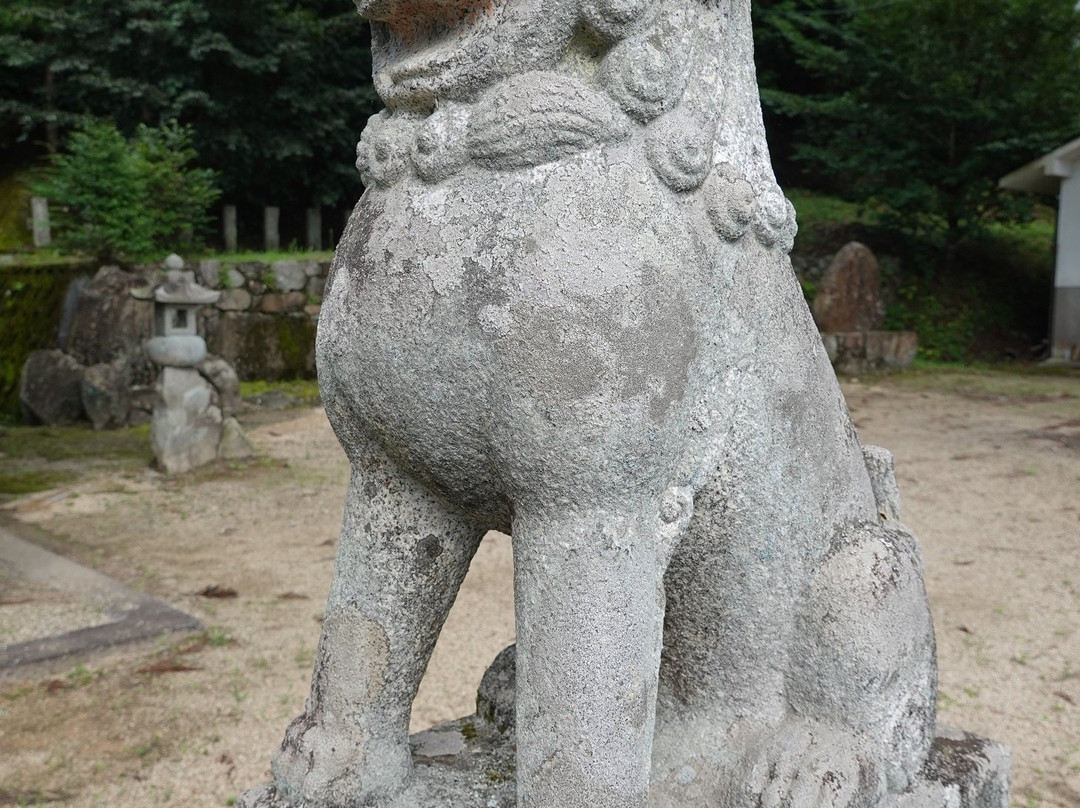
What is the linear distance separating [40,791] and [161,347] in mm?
4645

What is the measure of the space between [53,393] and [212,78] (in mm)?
5591

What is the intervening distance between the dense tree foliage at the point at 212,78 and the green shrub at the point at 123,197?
124cm

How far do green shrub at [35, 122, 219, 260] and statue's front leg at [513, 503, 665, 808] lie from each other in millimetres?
9277

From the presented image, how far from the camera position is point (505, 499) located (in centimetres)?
125

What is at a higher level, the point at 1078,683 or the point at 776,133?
the point at 776,133

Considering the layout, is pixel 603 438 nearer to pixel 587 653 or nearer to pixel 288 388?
pixel 587 653

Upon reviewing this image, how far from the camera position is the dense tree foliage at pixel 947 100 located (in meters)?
12.0

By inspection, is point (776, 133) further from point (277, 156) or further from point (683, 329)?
point (683, 329)

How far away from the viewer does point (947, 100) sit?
12.5 meters

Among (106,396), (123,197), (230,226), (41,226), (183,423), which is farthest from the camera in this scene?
(230,226)

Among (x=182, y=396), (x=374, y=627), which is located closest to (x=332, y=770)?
(x=374, y=627)

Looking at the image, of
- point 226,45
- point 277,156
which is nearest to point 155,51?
point 226,45

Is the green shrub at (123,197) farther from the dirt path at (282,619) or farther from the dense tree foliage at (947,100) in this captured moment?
the dense tree foliage at (947,100)

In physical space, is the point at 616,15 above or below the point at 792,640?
above
